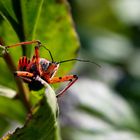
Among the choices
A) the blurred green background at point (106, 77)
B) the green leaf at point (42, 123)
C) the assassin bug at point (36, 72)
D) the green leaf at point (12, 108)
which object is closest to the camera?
the green leaf at point (42, 123)

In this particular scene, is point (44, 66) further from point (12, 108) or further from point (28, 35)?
point (12, 108)

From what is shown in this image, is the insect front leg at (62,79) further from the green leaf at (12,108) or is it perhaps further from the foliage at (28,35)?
the green leaf at (12,108)

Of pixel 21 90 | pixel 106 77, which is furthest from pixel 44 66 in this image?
pixel 106 77

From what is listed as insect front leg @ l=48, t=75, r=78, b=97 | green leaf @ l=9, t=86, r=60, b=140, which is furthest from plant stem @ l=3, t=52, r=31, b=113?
green leaf @ l=9, t=86, r=60, b=140

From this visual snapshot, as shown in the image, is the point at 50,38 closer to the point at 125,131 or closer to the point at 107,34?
the point at 125,131

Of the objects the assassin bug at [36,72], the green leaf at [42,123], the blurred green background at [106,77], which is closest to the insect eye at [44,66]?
the assassin bug at [36,72]
